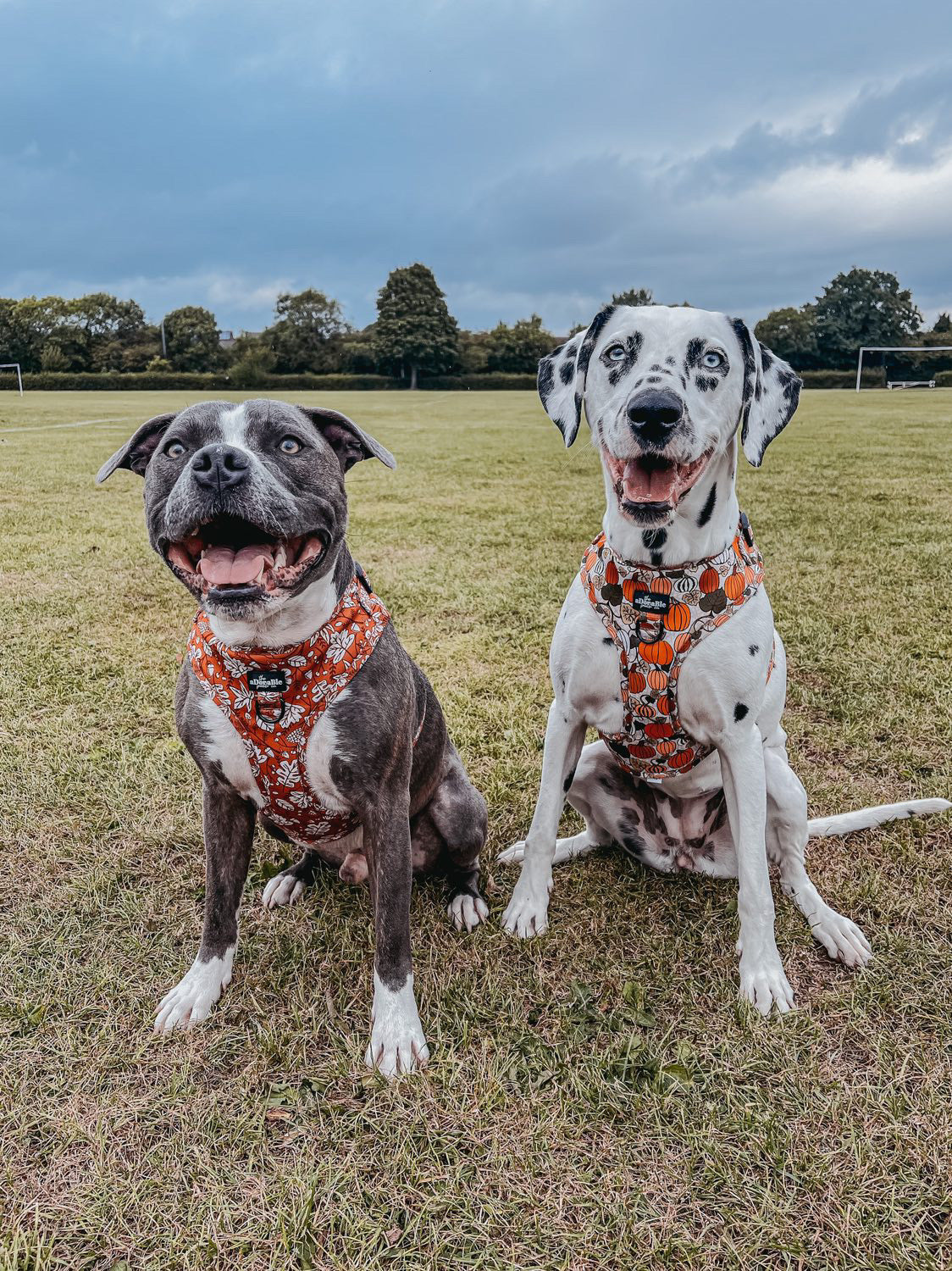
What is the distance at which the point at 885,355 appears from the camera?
63.9 m

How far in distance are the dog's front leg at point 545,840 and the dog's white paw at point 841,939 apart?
0.94m

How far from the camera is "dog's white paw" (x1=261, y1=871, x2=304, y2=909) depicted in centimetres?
307

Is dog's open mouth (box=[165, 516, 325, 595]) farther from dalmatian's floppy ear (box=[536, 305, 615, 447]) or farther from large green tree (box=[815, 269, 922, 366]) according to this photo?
large green tree (box=[815, 269, 922, 366])

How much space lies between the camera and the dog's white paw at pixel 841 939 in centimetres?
275

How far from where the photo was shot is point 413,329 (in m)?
69.2

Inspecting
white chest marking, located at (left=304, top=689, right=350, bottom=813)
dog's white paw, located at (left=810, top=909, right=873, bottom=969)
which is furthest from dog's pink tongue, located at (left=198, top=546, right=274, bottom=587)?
dog's white paw, located at (left=810, top=909, right=873, bottom=969)

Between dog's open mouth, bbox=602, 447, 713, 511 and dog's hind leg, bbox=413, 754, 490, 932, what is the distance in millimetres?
1255

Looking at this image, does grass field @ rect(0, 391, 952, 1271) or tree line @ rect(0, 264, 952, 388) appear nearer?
grass field @ rect(0, 391, 952, 1271)

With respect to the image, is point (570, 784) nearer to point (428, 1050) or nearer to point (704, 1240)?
point (428, 1050)

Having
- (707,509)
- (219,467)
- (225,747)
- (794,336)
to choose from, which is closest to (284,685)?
(225,747)

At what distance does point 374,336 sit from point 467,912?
244 feet

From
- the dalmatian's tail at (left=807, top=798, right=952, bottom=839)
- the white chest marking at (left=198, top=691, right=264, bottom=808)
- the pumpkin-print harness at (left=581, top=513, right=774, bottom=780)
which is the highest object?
the pumpkin-print harness at (left=581, top=513, right=774, bottom=780)

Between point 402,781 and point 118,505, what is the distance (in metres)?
9.24

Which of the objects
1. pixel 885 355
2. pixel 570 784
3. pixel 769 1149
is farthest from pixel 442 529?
pixel 885 355
